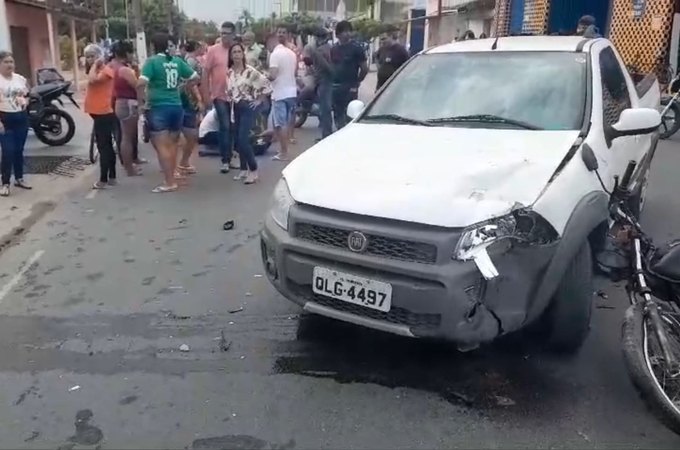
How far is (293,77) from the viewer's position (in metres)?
9.83

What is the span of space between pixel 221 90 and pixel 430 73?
4.23m

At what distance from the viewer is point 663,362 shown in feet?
10.5

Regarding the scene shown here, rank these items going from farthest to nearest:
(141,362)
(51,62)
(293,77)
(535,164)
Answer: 1. (51,62)
2. (293,77)
3. (141,362)
4. (535,164)

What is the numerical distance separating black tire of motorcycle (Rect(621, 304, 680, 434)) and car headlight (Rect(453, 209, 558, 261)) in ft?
1.82

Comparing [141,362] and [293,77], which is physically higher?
[293,77]

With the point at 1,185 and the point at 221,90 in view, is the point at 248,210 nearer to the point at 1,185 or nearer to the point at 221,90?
the point at 221,90

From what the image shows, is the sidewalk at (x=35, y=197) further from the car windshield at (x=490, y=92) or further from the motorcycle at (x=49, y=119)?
the car windshield at (x=490, y=92)

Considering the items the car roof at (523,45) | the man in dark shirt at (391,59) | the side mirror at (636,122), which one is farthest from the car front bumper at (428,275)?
the man in dark shirt at (391,59)

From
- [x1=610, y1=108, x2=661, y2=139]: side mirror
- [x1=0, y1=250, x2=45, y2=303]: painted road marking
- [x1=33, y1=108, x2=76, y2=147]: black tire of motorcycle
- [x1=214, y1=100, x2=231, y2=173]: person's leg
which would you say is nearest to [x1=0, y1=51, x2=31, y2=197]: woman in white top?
[x1=0, y1=250, x2=45, y2=303]: painted road marking

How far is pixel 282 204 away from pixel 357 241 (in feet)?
1.98

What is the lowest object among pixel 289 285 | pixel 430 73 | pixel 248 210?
pixel 248 210

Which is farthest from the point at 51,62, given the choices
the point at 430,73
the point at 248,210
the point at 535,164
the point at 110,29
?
the point at 110,29

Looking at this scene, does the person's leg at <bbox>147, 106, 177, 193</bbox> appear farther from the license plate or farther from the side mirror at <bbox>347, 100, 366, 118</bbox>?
the license plate

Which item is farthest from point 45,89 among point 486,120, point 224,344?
point 486,120
